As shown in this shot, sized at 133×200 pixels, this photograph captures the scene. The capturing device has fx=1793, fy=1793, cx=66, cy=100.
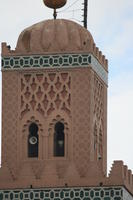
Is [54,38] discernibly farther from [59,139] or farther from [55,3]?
[59,139]

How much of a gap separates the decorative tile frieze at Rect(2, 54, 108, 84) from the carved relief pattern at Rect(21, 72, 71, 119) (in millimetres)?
236

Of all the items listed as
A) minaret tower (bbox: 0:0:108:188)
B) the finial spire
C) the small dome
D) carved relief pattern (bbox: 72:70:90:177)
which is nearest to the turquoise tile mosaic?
minaret tower (bbox: 0:0:108:188)

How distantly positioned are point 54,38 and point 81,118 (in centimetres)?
212

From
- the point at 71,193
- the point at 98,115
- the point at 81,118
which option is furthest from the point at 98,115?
the point at 71,193

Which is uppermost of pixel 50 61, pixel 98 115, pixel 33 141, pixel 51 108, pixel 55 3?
pixel 55 3

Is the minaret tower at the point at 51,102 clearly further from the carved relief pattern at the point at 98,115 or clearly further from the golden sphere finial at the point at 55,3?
the golden sphere finial at the point at 55,3

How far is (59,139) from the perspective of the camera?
43.0 m

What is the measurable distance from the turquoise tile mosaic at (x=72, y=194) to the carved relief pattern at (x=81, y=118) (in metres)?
0.95

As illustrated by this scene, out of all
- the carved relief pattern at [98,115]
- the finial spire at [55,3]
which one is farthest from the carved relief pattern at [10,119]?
the finial spire at [55,3]

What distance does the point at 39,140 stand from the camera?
1692 inches

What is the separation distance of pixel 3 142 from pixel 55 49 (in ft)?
8.41

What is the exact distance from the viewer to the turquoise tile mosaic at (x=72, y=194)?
41.4 metres

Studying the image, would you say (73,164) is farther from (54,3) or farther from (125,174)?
(54,3)

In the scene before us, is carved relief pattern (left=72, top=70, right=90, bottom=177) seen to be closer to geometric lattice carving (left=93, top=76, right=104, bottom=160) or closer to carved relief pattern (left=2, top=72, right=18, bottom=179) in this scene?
geometric lattice carving (left=93, top=76, right=104, bottom=160)
